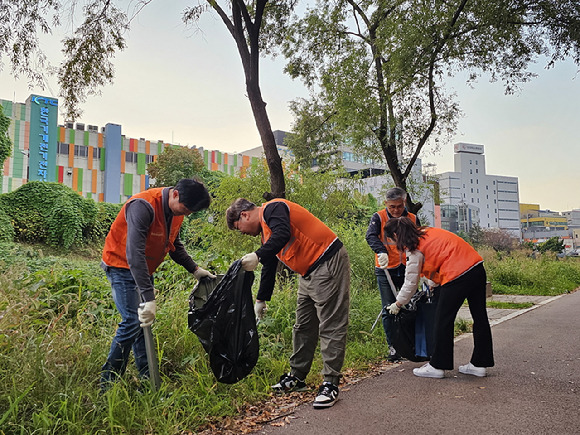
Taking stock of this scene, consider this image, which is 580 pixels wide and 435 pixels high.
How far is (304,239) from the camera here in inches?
145

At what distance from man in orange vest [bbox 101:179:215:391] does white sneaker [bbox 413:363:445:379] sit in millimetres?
2528

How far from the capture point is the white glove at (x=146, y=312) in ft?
10.6

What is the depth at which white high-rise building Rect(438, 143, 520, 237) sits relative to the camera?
108812 millimetres

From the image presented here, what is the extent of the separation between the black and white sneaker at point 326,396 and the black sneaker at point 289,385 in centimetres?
37

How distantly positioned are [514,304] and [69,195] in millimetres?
20113

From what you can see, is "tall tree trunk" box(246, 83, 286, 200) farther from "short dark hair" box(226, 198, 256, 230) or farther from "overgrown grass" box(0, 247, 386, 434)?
"short dark hair" box(226, 198, 256, 230)

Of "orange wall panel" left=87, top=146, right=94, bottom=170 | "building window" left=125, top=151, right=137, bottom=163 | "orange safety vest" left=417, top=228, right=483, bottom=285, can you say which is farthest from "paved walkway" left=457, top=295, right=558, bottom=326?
"building window" left=125, top=151, right=137, bottom=163

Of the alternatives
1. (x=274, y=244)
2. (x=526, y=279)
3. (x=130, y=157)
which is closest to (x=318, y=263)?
(x=274, y=244)

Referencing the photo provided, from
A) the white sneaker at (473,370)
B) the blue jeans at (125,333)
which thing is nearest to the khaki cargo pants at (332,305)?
the blue jeans at (125,333)

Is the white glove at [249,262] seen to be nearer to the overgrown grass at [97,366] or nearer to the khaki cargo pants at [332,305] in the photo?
the khaki cargo pants at [332,305]

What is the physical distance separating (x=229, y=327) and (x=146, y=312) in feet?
Result: 2.00

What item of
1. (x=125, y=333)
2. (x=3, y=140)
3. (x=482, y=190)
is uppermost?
(x=482, y=190)

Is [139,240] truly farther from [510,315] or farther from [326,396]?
[510,315]

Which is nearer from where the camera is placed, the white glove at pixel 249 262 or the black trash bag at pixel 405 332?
the white glove at pixel 249 262
